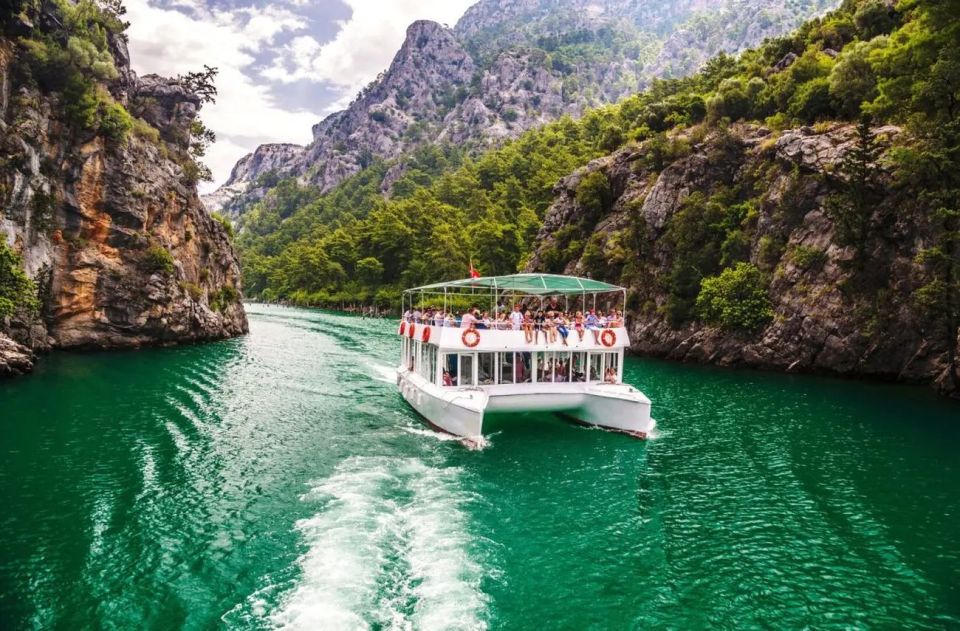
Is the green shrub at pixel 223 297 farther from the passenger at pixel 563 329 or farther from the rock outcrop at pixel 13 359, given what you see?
the passenger at pixel 563 329

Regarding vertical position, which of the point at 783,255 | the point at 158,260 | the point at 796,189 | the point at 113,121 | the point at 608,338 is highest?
the point at 113,121

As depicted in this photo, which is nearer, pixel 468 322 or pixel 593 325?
pixel 468 322

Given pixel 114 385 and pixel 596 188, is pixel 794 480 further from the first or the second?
pixel 596 188

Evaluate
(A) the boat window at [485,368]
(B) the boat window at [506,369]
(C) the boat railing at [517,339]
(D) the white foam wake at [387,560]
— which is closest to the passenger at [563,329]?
(C) the boat railing at [517,339]

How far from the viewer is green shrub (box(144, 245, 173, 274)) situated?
46250 mm

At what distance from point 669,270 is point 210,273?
45.9 m

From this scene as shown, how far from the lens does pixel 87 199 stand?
42.6m

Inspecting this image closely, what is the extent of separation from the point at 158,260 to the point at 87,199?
6590 mm

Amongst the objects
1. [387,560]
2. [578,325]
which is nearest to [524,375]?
[578,325]

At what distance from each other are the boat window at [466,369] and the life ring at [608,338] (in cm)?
549

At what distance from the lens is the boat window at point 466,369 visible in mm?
22578

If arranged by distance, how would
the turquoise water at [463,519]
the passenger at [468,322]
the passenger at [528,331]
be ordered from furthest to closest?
the passenger at [528,331]
the passenger at [468,322]
the turquoise water at [463,519]

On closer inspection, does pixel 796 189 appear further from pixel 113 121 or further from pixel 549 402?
pixel 113 121

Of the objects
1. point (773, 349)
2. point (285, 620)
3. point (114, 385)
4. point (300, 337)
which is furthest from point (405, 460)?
point (300, 337)
